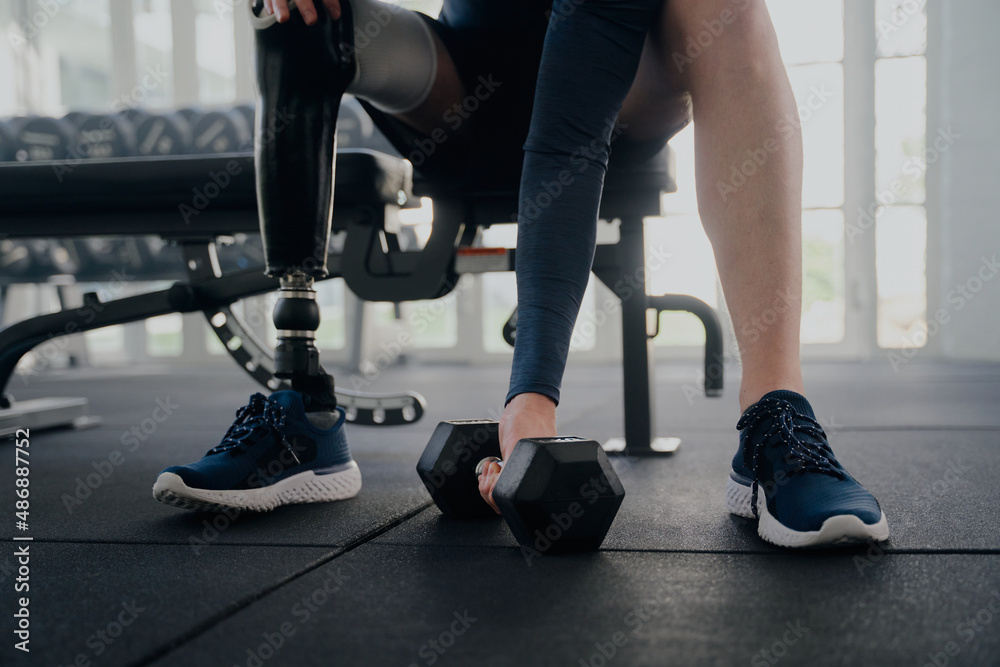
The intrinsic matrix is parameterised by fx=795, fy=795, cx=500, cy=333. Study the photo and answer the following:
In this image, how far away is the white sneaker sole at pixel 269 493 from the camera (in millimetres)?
748

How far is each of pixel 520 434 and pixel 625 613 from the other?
20cm

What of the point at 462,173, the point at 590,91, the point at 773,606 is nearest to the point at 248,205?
the point at 462,173

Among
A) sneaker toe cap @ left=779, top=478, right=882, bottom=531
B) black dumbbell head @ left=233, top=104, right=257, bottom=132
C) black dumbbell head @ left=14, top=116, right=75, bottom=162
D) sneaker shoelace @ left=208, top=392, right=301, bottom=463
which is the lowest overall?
sneaker toe cap @ left=779, top=478, right=882, bottom=531

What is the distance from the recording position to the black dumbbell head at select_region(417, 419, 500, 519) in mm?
771

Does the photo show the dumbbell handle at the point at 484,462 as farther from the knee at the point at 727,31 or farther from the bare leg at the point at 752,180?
the knee at the point at 727,31

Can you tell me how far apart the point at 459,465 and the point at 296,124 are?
0.38 metres

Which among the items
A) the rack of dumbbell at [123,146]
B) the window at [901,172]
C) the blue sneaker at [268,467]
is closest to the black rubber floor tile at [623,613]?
the blue sneaker at [268,467]

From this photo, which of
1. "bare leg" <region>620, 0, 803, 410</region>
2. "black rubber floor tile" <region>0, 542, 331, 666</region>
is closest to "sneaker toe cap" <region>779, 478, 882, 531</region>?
"bare leg" <region>620, 0, 803, 410</region>

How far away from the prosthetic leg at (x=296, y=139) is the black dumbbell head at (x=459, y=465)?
0.20 metres

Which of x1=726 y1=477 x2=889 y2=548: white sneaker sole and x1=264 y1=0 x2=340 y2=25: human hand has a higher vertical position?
x1=264 y1=0 x2=340 y2=25: human hand

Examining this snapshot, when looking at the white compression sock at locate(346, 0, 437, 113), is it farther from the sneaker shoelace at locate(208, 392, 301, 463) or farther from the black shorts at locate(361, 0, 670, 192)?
the sneaker shoelace at locate(208, 392, 301, 463)

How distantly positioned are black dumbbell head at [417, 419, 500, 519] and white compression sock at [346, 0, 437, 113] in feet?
1.35

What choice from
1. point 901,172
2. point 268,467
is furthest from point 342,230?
point 901,172

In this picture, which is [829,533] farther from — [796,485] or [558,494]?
[558,494]
